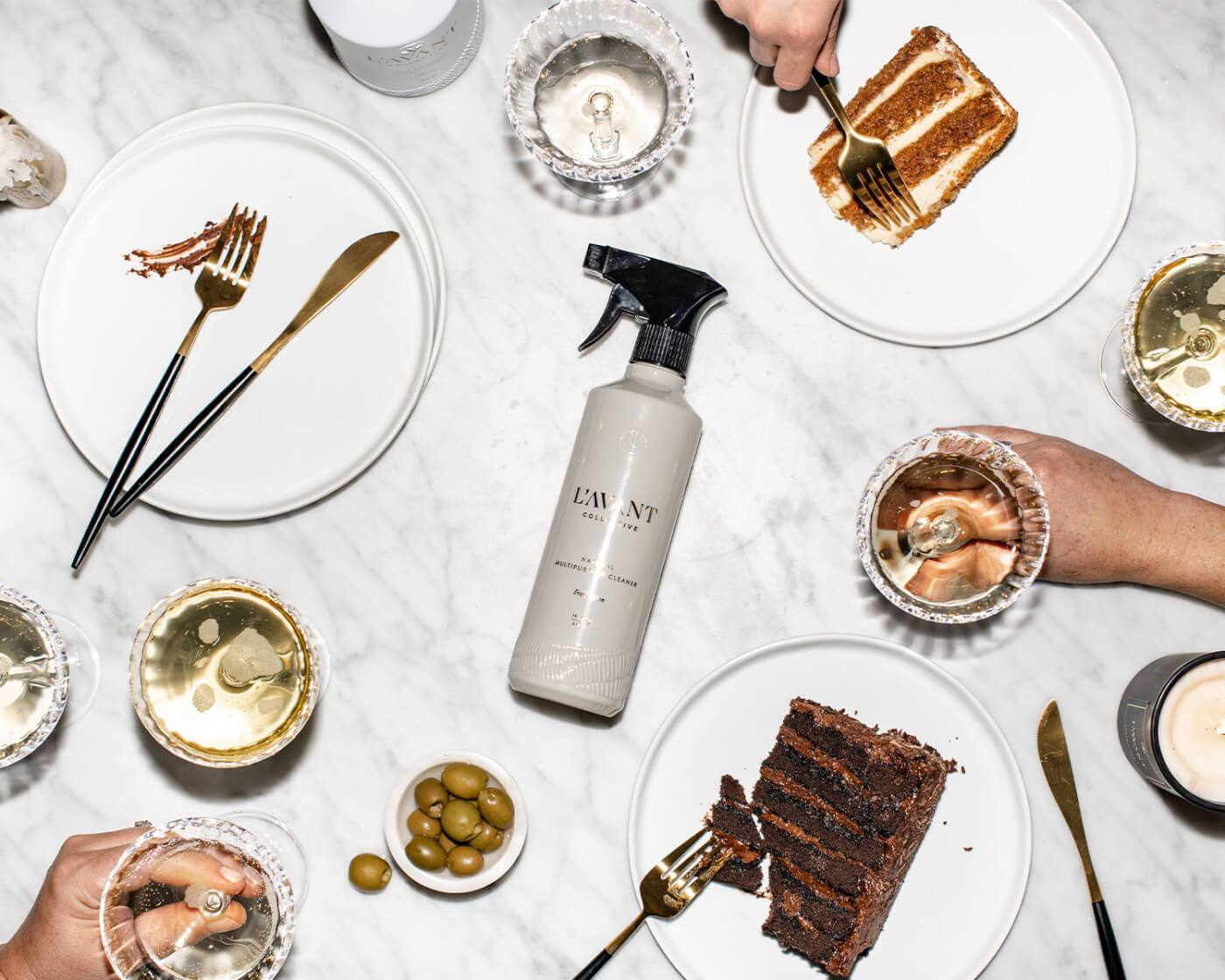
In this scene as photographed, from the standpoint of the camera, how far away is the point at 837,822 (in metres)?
1.36

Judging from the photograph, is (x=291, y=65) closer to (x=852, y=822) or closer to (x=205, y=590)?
(x=205, y=590)

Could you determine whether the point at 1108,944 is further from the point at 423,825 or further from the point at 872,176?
the point at 872,176

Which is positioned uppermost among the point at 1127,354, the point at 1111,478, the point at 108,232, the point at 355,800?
the point at 1127,354

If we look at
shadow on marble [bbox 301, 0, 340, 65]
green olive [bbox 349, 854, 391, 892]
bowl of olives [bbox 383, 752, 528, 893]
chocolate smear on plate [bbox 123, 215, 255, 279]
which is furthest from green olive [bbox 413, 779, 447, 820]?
shadow on marble [bbox 301, 0, 340, 65]

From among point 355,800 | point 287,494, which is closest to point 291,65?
point 287,494

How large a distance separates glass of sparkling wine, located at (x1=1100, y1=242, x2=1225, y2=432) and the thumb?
1.46m

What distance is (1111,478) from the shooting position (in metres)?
1.38

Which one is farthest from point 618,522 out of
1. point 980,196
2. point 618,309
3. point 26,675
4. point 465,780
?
point 26,675

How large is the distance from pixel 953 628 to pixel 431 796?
2.70ft

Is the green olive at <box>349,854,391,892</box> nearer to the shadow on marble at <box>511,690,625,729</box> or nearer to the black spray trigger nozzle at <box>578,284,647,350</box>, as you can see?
the shadow on marble at <box>511,690,625,729</box>

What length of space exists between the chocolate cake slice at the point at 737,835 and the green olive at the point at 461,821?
0.35 m

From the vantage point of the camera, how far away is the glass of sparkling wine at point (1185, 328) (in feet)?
4.44

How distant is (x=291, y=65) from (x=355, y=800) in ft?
3.79

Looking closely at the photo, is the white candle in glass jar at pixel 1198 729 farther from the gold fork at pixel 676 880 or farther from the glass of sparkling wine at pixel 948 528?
the gold fork at pixel 676 880
